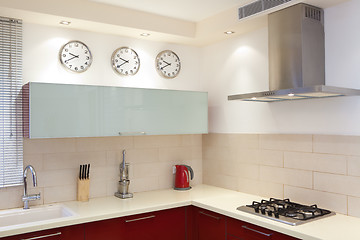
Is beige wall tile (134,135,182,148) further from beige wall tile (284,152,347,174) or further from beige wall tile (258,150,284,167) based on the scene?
beige wall tile (284,152,347,174)

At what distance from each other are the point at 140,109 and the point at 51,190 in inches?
40.5

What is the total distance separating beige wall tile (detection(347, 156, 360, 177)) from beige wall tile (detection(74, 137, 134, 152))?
1.91 m

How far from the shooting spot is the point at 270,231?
90.9 inches

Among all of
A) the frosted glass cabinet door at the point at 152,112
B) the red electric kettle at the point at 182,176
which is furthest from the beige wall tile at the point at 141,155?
the frosted glass cabinet door at the point at 152,112

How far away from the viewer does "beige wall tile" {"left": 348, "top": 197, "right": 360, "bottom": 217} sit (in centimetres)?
238

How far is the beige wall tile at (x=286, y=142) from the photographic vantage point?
272 centimetres

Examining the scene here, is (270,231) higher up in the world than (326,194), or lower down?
lower down

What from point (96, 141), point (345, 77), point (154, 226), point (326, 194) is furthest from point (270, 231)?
point (96, 141)

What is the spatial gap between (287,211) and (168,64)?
1.89 meters

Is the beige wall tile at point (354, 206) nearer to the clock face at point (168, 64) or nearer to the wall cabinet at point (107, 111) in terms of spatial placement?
the wall cabinet at point (107, 111)

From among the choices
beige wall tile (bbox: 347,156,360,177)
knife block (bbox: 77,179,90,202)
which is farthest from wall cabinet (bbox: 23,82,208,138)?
beige wall tile (bbox: 347,156,360,177)

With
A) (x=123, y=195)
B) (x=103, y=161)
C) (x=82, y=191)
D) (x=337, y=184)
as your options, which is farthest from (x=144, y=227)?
(x=337, y=184)

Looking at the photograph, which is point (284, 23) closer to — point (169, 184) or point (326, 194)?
point (326, 194)

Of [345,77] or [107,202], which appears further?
[107,202]
